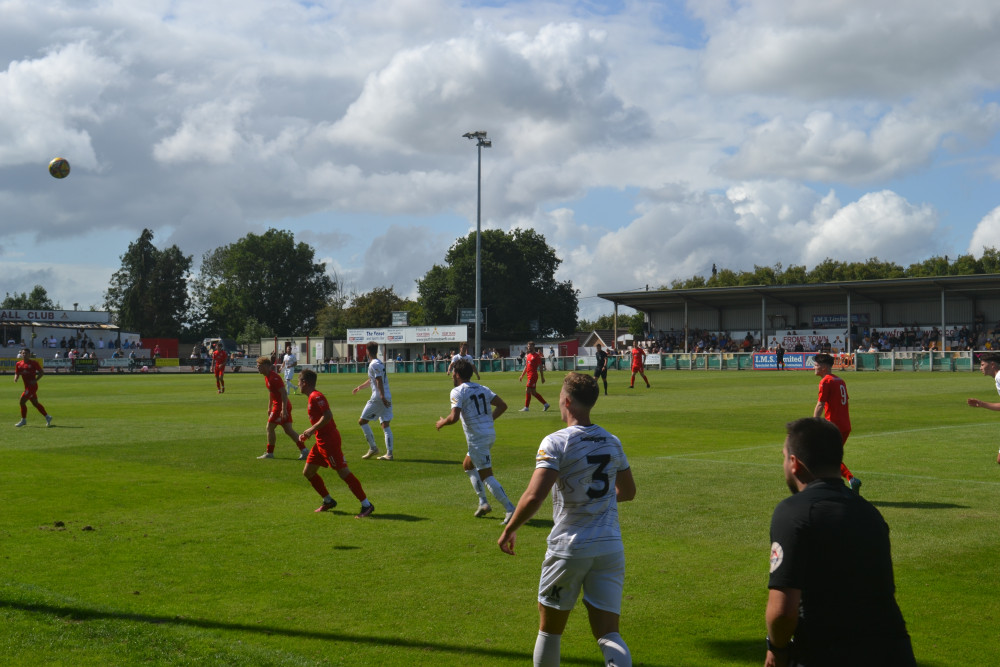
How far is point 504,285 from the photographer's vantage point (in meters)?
109

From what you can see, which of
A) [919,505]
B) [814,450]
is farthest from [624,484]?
[919,505]

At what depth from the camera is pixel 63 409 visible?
30.3 m

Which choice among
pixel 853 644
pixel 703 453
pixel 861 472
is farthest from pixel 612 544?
pixel 703 453

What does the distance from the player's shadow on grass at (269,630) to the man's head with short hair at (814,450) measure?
2906 millimetres

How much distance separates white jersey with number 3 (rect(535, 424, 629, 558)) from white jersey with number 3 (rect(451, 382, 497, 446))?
5.73m

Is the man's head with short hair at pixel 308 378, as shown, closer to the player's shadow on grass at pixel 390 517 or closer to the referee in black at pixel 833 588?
the player's shadow on grass at pixel 390 517

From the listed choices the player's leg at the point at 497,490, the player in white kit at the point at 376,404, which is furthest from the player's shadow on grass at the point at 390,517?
the player in white kit at the point at 376,404

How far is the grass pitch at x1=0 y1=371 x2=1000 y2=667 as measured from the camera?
6336 mm

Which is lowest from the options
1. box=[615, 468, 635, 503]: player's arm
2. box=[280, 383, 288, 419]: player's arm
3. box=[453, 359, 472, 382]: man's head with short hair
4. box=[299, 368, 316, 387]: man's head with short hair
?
box=[280, 383, 288, 419]: player's arm

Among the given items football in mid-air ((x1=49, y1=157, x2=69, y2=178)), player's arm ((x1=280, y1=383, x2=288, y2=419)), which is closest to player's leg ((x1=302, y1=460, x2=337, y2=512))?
player's arm ((x1=280, y1=383, x2=288, y2=419))

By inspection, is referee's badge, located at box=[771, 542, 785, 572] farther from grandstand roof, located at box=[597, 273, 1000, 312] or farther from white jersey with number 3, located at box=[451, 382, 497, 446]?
grandstand roof, located at box=[597, 273, 1000, 312]

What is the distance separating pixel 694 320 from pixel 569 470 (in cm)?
8356

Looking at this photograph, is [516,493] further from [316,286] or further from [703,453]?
[316,286]

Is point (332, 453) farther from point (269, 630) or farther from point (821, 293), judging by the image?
point (821, 293)
